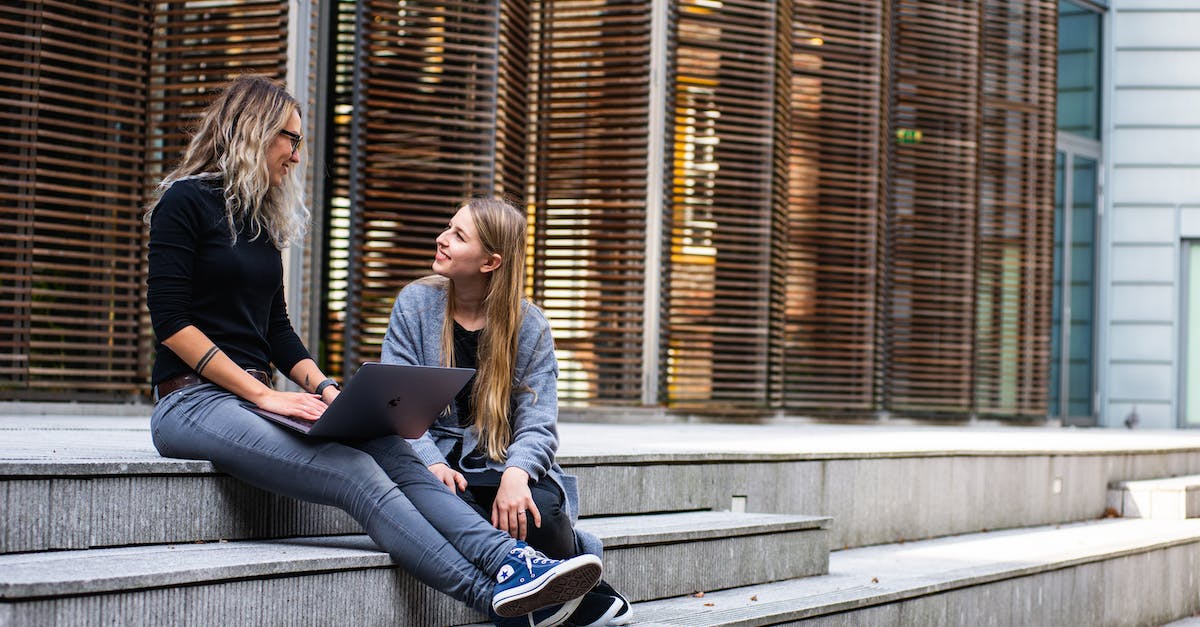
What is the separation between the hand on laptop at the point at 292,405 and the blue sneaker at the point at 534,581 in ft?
2.15

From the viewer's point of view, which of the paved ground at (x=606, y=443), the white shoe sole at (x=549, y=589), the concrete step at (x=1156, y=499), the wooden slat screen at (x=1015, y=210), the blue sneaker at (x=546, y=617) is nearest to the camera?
the white shoe sole at (x=549, y=589)

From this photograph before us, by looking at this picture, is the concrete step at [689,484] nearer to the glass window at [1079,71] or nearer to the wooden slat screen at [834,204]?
the wooden slat screen at [834,204]

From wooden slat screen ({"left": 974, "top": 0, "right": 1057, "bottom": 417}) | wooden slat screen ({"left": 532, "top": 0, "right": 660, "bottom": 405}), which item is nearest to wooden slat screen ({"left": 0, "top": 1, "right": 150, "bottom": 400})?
wooden slat screen ({"left": 532, "top": 0, "right": 660, "bottom": 405})

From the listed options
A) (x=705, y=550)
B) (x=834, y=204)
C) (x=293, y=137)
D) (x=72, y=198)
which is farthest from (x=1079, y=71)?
(x=293, y=137)

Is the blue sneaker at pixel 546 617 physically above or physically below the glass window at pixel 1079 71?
below

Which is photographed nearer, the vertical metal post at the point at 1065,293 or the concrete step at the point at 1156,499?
the concrete step at the point at 1156,499

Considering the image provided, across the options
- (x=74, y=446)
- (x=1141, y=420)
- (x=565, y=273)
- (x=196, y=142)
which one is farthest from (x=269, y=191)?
(x=1141, y=420)

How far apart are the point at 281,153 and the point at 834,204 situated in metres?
8.37

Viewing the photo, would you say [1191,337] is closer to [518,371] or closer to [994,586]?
[994,586]

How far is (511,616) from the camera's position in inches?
125

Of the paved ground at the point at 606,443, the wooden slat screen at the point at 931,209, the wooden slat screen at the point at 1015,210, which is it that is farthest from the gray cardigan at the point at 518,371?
the wooden slat screen at the point at 1015,210

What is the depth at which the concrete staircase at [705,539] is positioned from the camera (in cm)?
302

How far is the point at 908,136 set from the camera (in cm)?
1245

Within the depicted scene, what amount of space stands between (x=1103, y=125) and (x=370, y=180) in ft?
35.8
